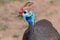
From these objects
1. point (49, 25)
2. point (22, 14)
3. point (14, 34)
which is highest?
point (22, 14)

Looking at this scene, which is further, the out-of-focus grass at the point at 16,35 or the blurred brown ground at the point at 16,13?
the blurred brown ground at the point at 16,13

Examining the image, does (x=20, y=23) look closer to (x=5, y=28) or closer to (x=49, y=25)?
(x=5, y=28)

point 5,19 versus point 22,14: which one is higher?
point 22,14

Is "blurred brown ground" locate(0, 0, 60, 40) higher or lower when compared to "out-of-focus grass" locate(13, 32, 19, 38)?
higher

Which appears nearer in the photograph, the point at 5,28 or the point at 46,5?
the point at 5,28

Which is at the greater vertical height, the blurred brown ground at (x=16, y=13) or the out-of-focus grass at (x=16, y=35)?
the blurred brown ground at (x=16, y=13)

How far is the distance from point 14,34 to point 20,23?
37 centimetres

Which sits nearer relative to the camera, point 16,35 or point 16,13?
point 16,35

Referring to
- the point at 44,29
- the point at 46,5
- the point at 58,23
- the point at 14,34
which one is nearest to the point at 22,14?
the point at 44,29

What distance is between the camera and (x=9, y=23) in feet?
17.4

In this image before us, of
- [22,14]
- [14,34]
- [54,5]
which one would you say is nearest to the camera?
[22,14]

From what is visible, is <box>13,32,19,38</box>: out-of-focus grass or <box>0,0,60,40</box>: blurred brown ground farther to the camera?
<box>0,0,60,40</box>: blurred brown ground

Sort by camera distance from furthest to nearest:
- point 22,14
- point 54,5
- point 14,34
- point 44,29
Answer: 1. point 54,5
2. point 14,34
3. point 44,29
4. point 22,14

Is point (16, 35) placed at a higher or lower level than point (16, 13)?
lower
